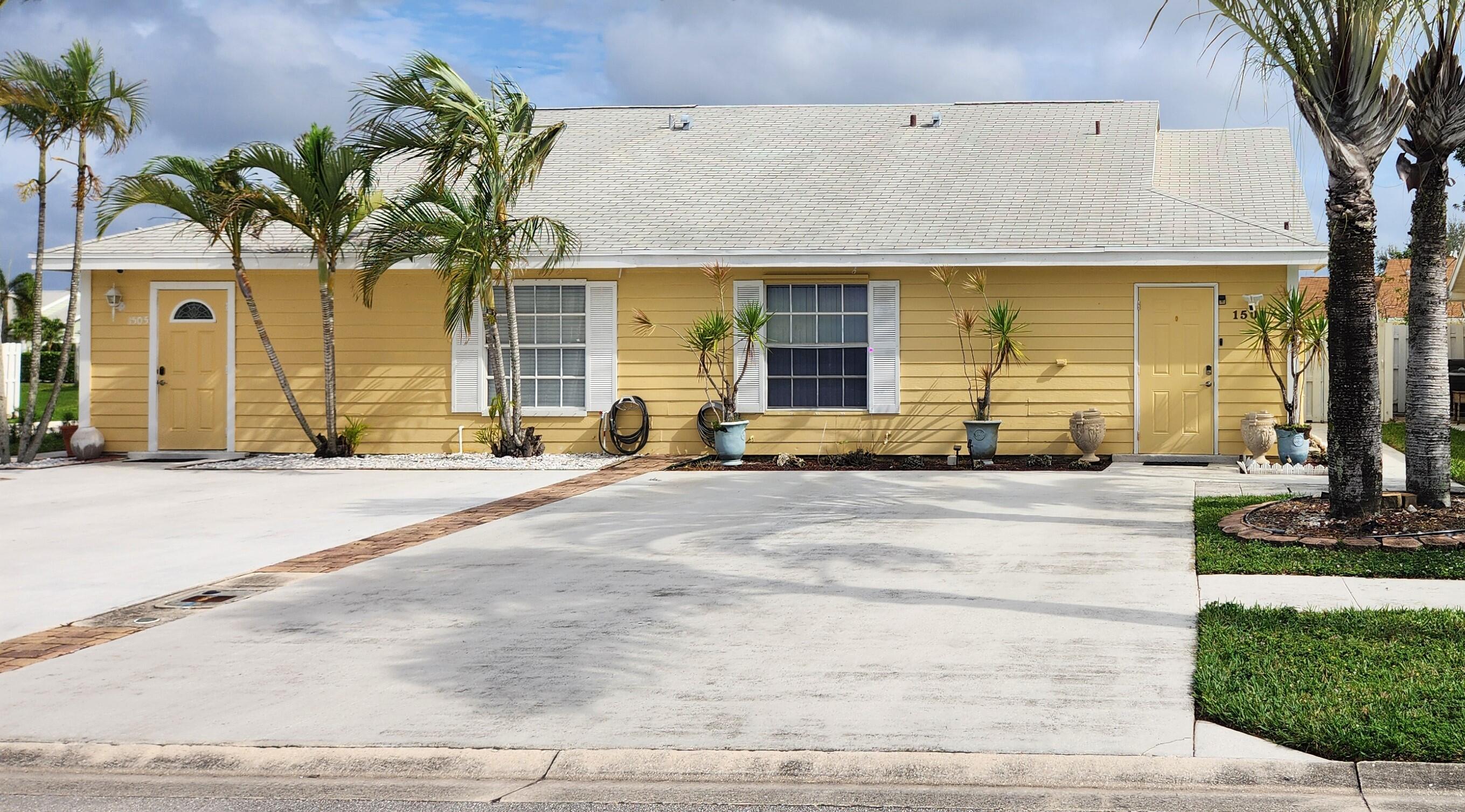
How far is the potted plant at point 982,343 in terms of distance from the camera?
14.1 m

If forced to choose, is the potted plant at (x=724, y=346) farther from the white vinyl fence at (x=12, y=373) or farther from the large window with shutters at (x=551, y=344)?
the white vinyl fence at (x=12, y=373)

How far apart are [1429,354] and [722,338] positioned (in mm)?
7695

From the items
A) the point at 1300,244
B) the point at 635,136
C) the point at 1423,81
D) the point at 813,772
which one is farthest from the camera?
the point at 635,136

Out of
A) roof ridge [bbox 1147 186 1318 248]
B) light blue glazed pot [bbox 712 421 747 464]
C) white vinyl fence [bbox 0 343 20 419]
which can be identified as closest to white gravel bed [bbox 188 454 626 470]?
light blue glazed pot [bbox 712 421 747 464]

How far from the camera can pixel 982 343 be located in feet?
47.9

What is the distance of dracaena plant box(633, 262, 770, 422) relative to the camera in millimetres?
14305

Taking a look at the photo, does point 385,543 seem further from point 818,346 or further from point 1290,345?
point 1290,345

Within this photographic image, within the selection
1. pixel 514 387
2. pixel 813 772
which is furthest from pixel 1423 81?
pixel 514 387

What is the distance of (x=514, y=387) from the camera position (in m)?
14.5

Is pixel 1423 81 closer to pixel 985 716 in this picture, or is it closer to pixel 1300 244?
pixel 1300 244

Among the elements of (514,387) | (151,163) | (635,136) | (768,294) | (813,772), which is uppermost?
(635,136)

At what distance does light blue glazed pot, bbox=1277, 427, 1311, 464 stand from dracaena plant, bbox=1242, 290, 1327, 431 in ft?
0.17

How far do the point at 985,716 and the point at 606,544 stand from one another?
14.3 feet

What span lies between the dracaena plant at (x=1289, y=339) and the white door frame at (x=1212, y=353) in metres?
0.32
